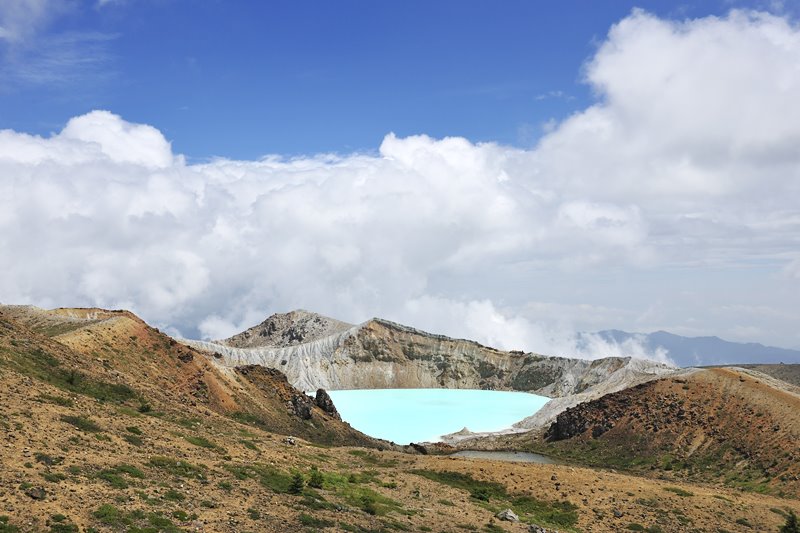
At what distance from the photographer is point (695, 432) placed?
284 ft

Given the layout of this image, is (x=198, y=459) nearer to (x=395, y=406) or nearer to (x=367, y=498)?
(x=367, y=498)

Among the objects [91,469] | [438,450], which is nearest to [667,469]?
[438,450]

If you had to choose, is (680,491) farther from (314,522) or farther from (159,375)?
(159,375)

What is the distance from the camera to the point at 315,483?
40.8 m

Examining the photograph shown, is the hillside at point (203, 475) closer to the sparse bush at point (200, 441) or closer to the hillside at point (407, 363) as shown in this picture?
the sparse bush at point (200, 441)

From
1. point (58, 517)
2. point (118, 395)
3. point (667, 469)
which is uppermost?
point (118, 395)

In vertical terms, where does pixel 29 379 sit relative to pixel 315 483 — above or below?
above

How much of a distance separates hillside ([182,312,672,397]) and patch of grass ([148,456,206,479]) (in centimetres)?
11897

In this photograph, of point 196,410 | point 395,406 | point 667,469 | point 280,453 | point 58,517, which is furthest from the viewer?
point 395,406

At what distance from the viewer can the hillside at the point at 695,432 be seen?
7444 cm

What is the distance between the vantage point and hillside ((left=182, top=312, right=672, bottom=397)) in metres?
160

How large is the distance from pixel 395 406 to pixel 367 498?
10512 centimetres

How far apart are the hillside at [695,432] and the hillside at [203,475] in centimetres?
2079

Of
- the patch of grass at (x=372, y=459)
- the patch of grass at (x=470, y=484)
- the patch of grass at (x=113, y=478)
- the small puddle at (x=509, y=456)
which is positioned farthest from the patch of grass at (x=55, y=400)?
the small puddle at (x=509, y=456)
